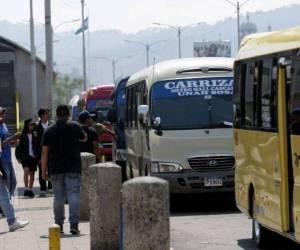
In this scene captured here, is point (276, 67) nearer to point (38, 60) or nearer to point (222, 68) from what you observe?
point (222, 68)

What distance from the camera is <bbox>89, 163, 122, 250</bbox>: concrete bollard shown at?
498 inches

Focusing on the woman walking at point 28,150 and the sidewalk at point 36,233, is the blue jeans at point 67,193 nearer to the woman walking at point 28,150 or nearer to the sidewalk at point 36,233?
the sidewalk at point 36,233

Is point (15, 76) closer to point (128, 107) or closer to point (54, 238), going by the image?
point (128, 107)

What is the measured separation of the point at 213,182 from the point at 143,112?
176 centimetres

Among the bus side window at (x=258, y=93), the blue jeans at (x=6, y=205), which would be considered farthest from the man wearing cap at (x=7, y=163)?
the bus side window at (x=258, y=93)

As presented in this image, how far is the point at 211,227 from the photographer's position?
1591 centimetres

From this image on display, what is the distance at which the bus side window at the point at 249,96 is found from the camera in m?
13.3

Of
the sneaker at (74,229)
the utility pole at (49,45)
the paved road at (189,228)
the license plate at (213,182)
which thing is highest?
the utility pole at (49,45)

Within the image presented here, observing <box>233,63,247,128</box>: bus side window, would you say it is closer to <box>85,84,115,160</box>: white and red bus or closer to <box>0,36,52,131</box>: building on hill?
Answer: <box>85,84,115,160</box>: white and red bus

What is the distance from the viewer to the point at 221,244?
13805mm

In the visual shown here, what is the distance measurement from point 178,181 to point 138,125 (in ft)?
11.4

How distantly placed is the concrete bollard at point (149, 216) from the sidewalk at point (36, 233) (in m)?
4.14

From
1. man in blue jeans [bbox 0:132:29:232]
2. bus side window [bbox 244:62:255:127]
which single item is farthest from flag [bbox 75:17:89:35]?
bus side window [bbox 244:62:255:127]

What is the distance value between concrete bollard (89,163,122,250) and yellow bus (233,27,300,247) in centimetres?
175
